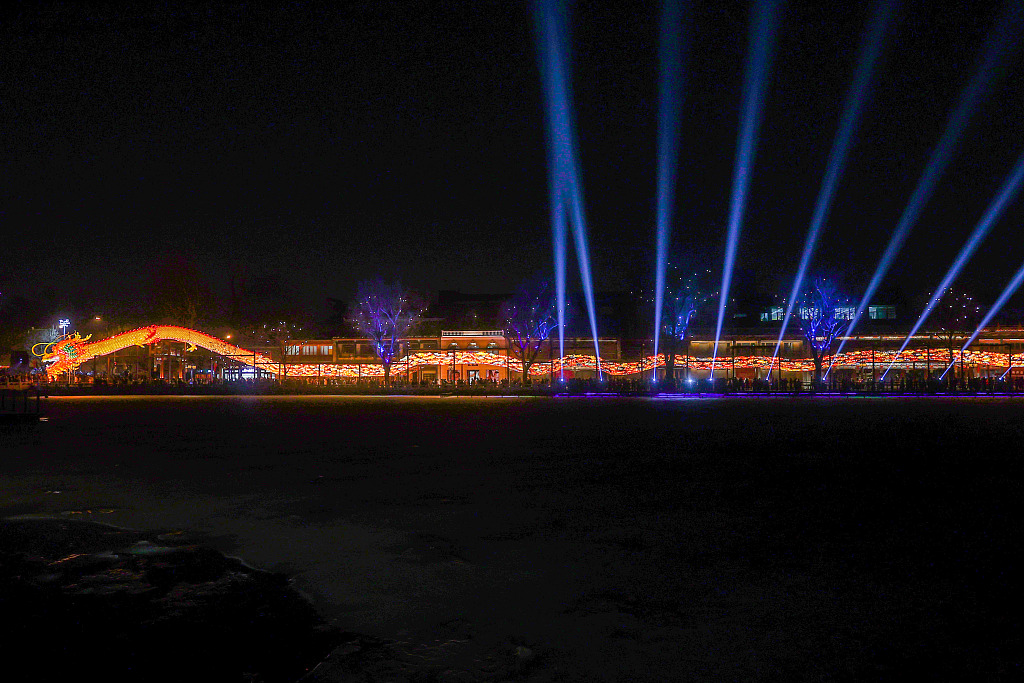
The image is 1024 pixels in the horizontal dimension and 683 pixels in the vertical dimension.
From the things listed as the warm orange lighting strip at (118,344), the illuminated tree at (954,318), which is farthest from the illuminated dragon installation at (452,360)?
the illuminated tree at (954,318)

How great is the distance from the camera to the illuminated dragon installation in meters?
50.8

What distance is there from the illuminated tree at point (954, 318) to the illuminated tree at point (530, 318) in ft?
94.2

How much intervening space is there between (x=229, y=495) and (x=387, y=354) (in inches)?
2056

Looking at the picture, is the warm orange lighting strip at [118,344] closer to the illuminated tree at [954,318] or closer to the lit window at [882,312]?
the illuminated tree at [954,318]

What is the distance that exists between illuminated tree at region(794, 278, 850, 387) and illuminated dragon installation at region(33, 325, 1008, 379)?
176 cm

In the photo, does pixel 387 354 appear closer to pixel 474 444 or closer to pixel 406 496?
pixel 474 444

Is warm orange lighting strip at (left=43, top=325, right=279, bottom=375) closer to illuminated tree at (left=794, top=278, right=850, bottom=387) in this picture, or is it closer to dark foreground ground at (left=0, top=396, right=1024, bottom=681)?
dark foreground ground at (left=0, top=396, right=1024, bottom=681)

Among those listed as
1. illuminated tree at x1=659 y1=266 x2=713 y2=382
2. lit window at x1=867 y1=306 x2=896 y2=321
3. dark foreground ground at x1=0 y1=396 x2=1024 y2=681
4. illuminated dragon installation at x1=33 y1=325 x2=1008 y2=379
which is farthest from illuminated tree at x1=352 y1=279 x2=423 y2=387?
dark foreground ground at x1=0 y1=396 x2=1024 y2=681

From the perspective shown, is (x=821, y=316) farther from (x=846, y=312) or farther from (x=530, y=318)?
(x=530, y=318)

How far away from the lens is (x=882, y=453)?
1315 cm

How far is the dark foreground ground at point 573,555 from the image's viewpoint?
12.8 ft

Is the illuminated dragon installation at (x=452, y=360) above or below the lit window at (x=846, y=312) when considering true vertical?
below

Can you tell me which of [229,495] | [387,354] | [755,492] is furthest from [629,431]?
[387,354]

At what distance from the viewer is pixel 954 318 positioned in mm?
59094
